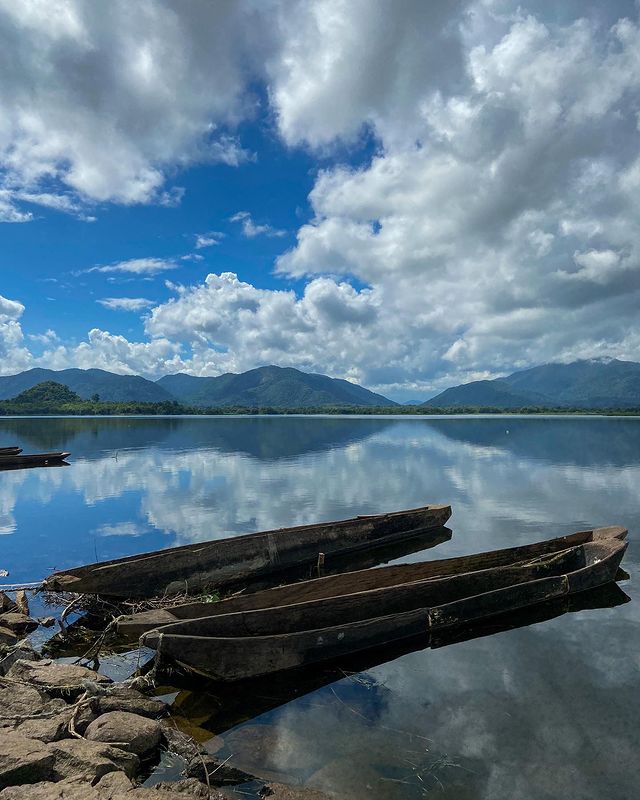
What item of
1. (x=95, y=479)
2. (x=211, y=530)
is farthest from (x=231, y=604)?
(x=95, y=479)

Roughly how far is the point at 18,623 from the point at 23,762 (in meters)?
6.08

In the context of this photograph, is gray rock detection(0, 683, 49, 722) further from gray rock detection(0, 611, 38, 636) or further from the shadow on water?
gray rock detection(0, 611, 38, 636)

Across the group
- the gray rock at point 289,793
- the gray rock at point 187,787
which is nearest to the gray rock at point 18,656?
the gray rock at point 187,787

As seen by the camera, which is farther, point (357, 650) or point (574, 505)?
point (574, 505)

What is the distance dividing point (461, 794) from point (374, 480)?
25.0 m

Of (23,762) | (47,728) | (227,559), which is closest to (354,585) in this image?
(227,559)

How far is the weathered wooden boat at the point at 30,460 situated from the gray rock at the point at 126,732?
114ft

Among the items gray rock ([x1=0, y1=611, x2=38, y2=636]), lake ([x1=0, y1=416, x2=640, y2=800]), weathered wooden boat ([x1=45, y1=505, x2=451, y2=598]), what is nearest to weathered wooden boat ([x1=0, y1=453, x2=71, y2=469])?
lake ([x1=0, y1=416, x2=640, y2=800])

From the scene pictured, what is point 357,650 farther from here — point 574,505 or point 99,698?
point 574,505

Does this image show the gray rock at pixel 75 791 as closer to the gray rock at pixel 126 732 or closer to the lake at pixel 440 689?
the gray rock at pixel 126 732

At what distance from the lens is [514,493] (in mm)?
26250

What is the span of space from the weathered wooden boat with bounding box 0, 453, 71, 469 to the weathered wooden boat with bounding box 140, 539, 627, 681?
3382cm

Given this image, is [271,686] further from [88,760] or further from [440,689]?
[88,760]

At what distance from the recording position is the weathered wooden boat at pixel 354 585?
866cm
